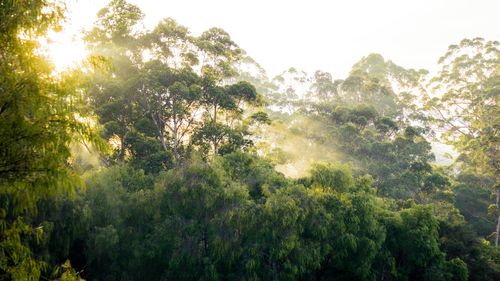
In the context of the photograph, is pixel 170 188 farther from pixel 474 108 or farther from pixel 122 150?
pixel 474 108


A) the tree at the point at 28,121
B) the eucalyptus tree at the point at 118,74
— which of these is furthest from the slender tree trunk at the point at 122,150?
the tree at the point at 28,121

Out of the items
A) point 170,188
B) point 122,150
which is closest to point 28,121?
point 170,188

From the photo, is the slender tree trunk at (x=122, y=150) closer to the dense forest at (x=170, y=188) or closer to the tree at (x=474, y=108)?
the dense forest at (x=170, y=188)

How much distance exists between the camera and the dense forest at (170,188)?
14.5 feet

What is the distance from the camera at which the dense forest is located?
443cm

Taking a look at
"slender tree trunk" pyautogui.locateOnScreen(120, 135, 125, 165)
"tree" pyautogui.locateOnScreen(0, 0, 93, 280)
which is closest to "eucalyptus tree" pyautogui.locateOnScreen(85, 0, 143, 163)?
"slender tree trunk" pyautogui.locateOnScreen(120, 135, 125, 165)

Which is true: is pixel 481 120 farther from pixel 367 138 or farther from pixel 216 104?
pixel 216 104

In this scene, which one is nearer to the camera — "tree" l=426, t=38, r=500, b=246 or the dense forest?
the dense forest

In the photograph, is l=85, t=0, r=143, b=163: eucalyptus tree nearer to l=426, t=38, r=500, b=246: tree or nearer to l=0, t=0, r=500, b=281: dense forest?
l=0, t=0, r=500, b=281: dense forest

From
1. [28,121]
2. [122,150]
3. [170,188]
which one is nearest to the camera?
[28,121]

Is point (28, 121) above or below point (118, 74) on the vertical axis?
below

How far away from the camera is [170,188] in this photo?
14.0 metres

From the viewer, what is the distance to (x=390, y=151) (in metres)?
27.8

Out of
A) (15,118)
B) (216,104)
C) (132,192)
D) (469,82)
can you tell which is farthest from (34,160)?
(469,82)
